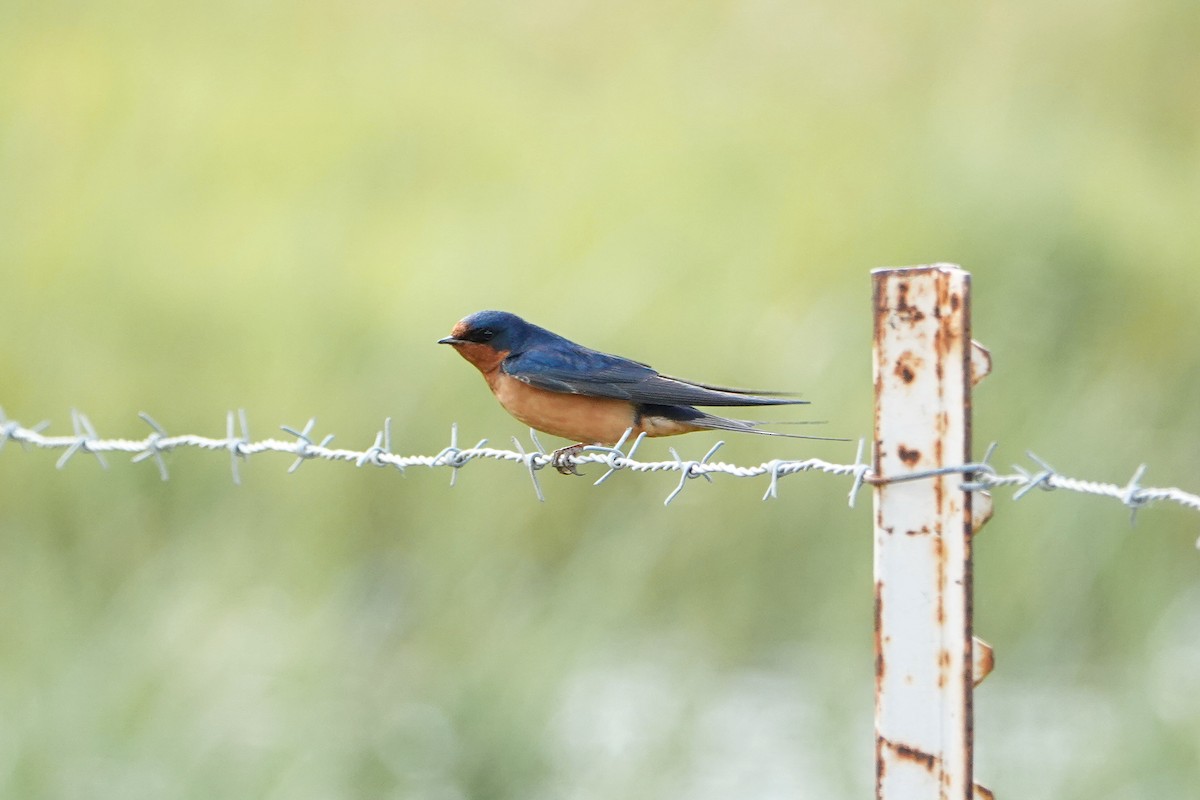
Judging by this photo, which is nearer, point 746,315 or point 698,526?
point 698,526

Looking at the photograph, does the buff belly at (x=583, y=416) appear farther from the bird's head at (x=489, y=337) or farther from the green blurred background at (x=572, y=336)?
the green blurred background at (x=572, y=336)

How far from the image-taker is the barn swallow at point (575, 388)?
3215 mm

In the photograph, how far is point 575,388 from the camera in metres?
3.31

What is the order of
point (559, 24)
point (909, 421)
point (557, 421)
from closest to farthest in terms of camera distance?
1. point (909, 421)
2. point (557, 421)
3. point (559, 24)

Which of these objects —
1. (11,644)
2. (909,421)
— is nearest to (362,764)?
(11,644)

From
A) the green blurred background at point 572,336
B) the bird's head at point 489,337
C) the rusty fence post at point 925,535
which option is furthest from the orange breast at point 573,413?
the rusty fence post at point 925,535

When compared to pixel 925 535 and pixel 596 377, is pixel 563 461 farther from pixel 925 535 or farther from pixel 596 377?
pixel 925 535

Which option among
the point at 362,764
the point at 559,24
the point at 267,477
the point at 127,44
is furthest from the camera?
the point at 559,24

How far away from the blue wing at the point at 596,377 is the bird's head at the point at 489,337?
0.07 meters

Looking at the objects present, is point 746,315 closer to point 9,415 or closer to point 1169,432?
point 1169,432

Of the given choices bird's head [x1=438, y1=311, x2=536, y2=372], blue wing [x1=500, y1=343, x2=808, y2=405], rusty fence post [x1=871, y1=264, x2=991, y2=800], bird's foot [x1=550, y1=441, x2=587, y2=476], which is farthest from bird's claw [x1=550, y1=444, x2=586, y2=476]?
rusty fence post [x1=871, y1=264, x2=991, y2=800]

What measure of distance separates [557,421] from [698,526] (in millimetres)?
2278

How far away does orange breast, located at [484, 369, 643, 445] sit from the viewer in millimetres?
3336

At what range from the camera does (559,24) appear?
9.98 metres
